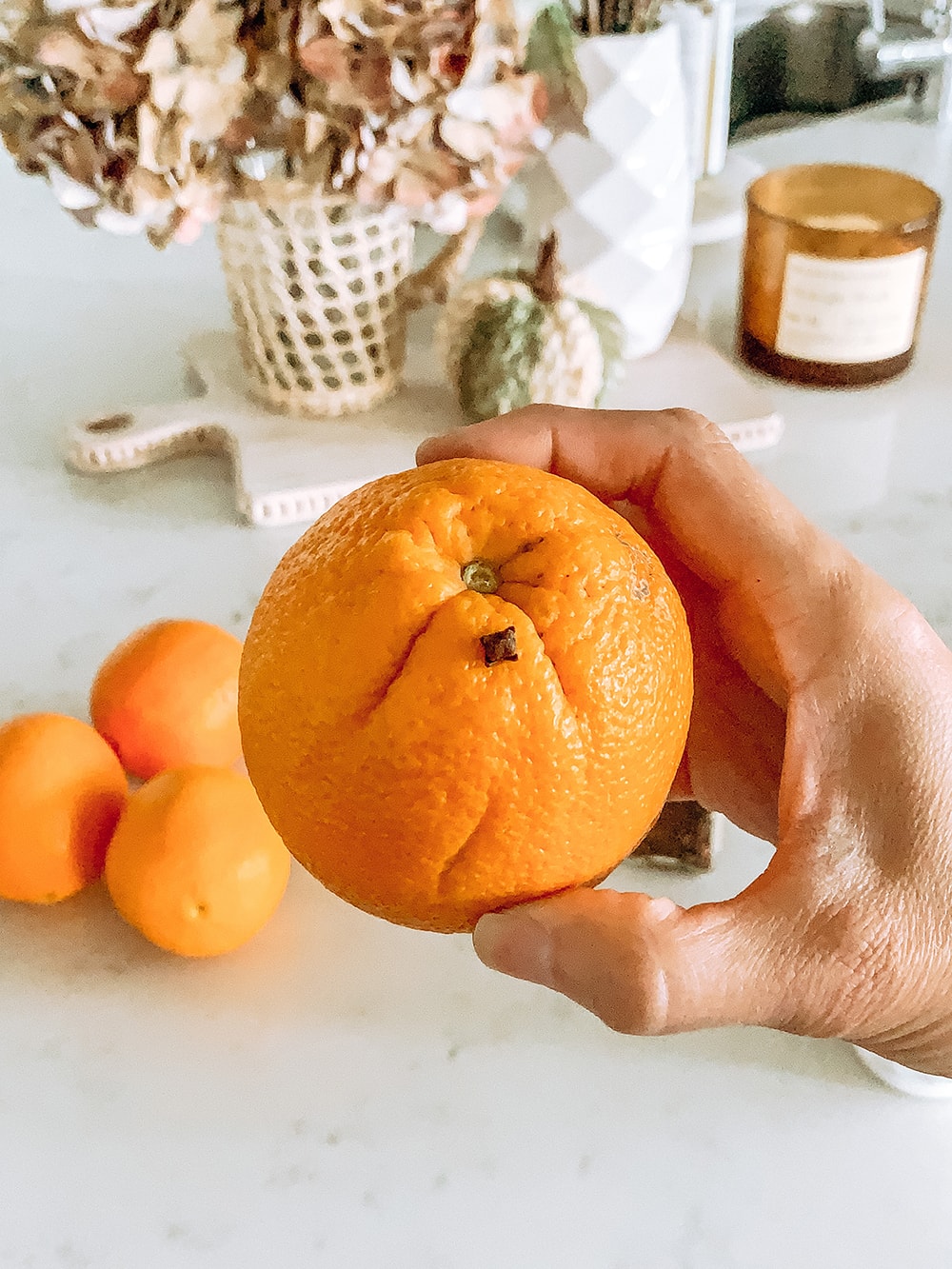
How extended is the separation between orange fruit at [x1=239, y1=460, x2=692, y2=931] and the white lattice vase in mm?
528

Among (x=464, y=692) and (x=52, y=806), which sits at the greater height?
(x=464, y=692)

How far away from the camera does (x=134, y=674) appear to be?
26.0 inches

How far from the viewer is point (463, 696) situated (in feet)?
1.30

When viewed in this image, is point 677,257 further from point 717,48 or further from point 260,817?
point 260,817

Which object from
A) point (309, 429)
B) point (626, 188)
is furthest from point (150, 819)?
point (626, 188)

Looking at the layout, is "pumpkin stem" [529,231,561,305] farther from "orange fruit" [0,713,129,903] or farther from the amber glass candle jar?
"orange fruit" [0,713,129,903]

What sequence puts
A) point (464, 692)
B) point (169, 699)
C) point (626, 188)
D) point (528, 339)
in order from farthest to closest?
point (626, 188) < point (528, 339) < point (169, 699) < point (464, 692)

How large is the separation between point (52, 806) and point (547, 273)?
57 cm

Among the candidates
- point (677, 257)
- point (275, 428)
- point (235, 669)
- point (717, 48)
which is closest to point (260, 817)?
point (235, 669)

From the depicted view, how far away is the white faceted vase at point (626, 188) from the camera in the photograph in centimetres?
97

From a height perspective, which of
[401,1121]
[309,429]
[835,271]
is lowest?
[401,1121]

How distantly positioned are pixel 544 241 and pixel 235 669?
1.50 ft

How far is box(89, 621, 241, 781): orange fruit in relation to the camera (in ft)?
2.16

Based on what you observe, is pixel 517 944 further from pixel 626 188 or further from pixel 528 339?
pixel 626 188
